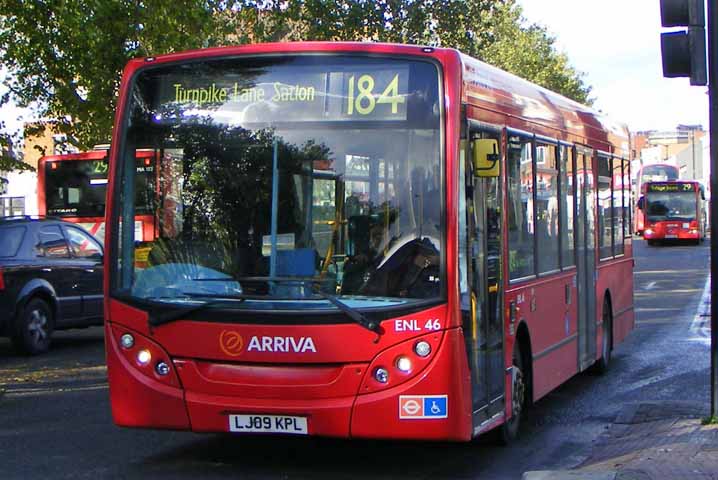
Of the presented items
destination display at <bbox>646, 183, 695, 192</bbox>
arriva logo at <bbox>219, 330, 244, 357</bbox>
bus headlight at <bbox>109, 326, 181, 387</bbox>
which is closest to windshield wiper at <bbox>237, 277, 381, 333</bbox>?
arriva logo at <bbox>219, 330, 244, 357</bbox>

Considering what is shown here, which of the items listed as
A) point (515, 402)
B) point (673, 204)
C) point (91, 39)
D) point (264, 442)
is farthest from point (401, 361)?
point (673, 204)

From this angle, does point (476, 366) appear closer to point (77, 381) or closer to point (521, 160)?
point (521, 160)

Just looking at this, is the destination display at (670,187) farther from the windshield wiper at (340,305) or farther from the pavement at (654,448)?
the windshield wiper at (340,305)

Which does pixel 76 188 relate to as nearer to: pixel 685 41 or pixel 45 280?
pixel 45 280

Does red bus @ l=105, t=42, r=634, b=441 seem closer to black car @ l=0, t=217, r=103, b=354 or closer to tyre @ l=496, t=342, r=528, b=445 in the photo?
tyre @ l=496, t=342, r=528, b=445

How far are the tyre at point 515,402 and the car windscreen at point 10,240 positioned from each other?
7.86m

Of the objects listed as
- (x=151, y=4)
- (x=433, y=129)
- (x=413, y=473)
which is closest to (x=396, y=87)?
(x=433, y=129)

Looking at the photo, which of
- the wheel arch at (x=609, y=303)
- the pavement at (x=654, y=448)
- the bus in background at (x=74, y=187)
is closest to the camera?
the pavement at (x=654, y=448)

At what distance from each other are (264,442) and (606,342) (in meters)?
5.79

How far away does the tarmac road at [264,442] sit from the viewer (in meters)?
8.16

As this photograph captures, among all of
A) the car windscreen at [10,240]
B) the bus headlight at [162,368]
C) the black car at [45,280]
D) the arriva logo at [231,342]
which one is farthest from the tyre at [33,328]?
the arriva logo at [231,342]

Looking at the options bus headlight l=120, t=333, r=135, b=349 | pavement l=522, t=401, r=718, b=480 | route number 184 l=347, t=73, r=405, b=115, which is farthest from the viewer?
bus headlight l=120, t=333, r=135, b=349

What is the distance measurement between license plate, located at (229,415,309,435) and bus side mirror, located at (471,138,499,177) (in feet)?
6.46

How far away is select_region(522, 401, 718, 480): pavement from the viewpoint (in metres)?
7.43
